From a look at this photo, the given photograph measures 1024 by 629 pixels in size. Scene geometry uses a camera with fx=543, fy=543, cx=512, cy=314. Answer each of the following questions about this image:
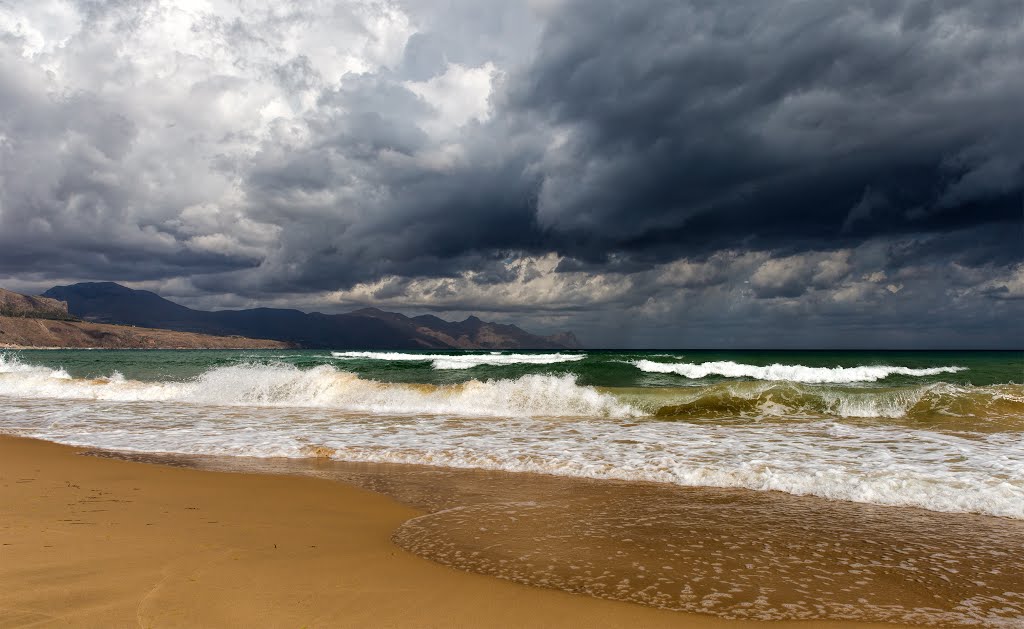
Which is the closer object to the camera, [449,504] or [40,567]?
[40,567]

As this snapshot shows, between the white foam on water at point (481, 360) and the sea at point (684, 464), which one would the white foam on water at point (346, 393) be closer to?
the sea at point (684, 464)

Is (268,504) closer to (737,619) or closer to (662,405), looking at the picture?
(737,619)

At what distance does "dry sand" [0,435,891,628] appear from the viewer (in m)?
3.43

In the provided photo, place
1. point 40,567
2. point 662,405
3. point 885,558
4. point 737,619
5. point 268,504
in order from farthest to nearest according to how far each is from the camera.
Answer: point 662,405 < point 268,504 < point 885,558 < point 40,567 < point 737,619

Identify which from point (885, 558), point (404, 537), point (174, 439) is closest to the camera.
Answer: point (885, 558)

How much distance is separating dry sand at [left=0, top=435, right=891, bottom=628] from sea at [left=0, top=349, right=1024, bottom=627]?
390 mm

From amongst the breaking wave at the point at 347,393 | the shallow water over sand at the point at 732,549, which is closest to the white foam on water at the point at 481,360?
the breaking wave at the point at 347,393

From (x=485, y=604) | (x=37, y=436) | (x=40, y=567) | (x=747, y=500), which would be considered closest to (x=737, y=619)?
(x=485, y=604)

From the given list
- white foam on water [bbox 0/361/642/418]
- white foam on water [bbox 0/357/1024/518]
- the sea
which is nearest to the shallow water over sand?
the sea

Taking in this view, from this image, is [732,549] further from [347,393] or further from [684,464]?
[347,393]

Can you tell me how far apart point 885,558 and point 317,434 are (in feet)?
35.3

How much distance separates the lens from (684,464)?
8695 mm

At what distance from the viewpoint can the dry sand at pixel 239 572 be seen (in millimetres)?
3428

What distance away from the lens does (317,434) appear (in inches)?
484
